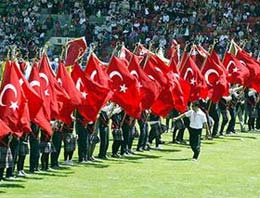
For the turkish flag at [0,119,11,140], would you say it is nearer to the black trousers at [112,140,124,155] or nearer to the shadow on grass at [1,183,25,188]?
the shadow on grass at [1,183,25,188]

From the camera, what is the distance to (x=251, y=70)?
28609 millimetres

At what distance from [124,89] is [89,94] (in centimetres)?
136

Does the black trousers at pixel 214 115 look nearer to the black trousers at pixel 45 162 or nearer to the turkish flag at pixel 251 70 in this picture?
the turkish flag at pixel 251 70

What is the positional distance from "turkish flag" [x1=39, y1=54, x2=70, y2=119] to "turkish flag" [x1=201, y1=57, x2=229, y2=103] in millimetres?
7409

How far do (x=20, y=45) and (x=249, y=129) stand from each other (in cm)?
2097

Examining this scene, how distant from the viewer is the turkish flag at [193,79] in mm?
25469

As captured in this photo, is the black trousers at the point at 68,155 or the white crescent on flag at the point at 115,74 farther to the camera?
the white crescent on flag at the point at 115,74

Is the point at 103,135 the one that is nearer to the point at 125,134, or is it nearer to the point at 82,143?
the point at 82,143

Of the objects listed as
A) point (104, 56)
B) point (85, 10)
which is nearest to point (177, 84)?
point (104, 56)

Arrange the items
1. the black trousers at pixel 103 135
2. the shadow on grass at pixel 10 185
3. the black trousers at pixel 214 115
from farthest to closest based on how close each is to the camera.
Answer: the black trousers at pixel 214 115, the black trousers at pixel 103 135, the shadow on grass at pixel 10 185

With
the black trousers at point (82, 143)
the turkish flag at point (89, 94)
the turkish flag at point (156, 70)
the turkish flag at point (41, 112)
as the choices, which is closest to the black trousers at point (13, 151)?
the turkish flag at point (41, 112)

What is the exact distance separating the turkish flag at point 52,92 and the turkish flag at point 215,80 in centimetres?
741

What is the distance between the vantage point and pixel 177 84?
2433 cm

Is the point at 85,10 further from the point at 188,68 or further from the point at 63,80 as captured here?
the point at 63,80
